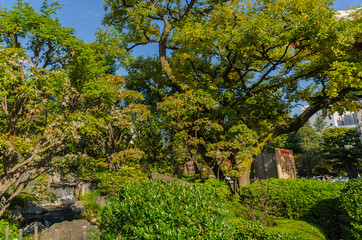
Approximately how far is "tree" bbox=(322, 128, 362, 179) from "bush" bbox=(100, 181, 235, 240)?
39.0m

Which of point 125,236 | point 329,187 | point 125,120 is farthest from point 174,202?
point 125,120

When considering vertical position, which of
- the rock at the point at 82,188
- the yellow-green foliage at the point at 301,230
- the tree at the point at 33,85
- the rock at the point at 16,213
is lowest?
the yellow-green foliage at the point at 301,230

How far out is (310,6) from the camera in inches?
472

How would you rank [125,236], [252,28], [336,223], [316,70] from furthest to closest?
[316,70], [252,28], [336,223], [125,236]

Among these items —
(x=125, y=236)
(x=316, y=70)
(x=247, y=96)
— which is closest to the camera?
(x=125, y=236)

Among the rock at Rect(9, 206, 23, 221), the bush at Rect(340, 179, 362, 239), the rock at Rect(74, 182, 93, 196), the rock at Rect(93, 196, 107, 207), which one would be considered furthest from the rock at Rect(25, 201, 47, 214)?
the bush at Rect(340, 179, 362, 239)

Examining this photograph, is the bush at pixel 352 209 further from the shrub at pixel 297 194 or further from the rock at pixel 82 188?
the rock at pixel 82 188

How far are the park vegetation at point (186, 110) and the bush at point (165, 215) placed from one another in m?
0.02

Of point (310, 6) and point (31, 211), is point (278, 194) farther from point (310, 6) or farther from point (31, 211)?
point (31, 211)

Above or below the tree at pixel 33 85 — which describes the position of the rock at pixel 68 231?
below

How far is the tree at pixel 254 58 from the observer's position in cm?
1120

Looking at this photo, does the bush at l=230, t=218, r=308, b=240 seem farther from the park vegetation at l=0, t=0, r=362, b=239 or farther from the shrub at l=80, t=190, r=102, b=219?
the shrub at l=80, t=190, r=102, b=219

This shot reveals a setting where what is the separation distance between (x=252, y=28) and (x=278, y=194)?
747cm

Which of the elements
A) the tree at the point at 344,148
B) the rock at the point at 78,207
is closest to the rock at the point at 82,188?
the rock at the point at 78,207
